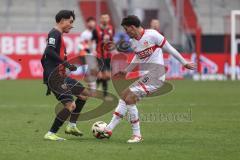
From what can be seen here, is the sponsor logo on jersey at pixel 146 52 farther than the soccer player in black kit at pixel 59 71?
Yes

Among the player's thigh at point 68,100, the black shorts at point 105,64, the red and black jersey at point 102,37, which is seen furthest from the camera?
the black shorts at point 105,64

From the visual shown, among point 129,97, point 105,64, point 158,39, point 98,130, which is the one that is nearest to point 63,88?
point 98,130

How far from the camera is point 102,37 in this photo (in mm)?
22312

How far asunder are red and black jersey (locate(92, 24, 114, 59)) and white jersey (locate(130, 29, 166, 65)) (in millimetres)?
10318

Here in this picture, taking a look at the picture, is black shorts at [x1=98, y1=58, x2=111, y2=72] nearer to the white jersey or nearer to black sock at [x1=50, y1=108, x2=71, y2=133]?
black sock at [x1=50, y1=108, x2=71, y2=133]

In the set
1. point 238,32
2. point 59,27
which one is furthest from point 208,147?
point 238,32

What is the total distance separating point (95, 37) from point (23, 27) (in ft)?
45.3

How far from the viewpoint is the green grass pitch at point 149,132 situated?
396 inches

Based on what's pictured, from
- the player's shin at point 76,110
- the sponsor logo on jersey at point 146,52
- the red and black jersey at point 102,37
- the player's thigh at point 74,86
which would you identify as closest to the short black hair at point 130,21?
the sponsor logo on jersey at point 146,52

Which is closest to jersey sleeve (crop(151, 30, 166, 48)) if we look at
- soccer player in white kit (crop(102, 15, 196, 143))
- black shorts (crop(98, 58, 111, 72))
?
soccer player in white kit (crop(102, 15, 196, 143))

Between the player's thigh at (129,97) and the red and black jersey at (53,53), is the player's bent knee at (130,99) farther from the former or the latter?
the red and black jersey at (53,53)

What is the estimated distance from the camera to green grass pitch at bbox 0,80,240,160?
1006 centimetres

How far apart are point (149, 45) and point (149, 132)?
203 centimetres

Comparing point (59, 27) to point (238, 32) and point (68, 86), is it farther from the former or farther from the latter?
point (238, 32)
